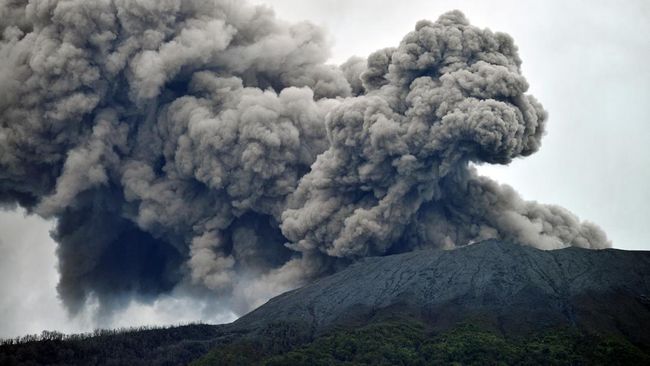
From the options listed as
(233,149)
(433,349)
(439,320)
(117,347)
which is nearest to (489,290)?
(439,320)

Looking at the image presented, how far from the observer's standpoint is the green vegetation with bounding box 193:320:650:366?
59125 millimetres

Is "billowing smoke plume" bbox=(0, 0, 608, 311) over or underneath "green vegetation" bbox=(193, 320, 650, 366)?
over

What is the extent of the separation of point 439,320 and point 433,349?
4.35 m

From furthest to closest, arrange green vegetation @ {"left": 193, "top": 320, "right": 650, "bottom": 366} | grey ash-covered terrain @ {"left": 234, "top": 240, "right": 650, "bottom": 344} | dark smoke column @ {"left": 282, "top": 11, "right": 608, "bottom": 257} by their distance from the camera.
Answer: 1. dark smoke column @ {"left": 282, "top": 11, "right": 608, "bottom": 257}
2. grey ash-covered terrain @ {"left": 234, "top": 240, "right": 650, "bottom": 344}
3. green vegetation @ {"left": 193, "top": 320, "right": 650, "bottom": 366}

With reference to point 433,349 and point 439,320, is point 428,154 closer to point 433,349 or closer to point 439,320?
point 439,320

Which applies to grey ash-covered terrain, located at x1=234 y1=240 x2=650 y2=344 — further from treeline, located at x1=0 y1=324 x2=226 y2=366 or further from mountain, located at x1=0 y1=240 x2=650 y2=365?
treeline, located at x1=0 y1=324 x2=226 y2=366

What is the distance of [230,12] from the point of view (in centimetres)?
7738

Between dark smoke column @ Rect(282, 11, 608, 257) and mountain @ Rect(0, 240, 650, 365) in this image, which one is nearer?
mountain @ Rect(0, 240, 650, 365)

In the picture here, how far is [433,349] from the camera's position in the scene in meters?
61.2

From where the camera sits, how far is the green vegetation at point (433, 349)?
5912 centimetres

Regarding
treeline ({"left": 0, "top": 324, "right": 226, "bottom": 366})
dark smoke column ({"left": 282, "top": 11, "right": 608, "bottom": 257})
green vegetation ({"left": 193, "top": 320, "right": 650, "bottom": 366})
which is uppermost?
dark smoke column ({"left": 282, "top": 11, "right": 608, "bottom": 257})

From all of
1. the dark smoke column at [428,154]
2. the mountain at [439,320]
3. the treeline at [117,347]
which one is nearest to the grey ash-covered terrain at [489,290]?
the mountain at [439,320]

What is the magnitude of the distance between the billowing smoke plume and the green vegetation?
7.87 meters

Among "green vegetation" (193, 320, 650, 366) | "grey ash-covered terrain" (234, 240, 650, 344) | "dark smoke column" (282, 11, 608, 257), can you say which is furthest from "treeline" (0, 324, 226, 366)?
"dark smoke column" (282, 11, 608, 257)
